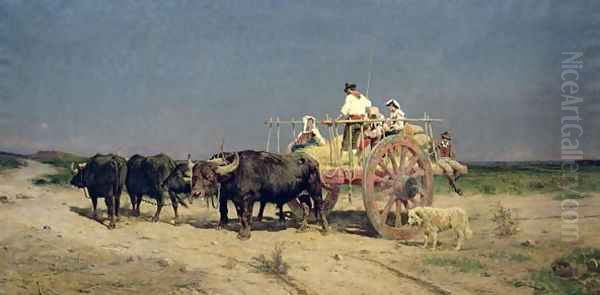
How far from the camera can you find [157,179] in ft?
38.9

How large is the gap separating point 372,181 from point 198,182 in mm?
2880

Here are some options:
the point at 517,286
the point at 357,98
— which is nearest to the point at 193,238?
the point at 357,98

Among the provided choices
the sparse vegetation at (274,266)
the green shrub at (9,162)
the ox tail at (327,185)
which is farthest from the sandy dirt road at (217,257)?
the green shrub at (9,162)

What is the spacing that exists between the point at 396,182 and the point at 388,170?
25 centimetres

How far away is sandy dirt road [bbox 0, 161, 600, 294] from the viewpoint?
6578 mm

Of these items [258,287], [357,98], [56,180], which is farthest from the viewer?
[56,180]

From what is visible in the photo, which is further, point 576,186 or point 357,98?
point 576,186

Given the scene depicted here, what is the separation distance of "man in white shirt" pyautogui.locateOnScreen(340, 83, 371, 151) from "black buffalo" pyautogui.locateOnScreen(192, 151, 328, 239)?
0.77 meters

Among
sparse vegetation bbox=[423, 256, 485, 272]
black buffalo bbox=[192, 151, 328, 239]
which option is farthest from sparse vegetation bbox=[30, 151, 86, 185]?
sparse vegetation bbox=[423, 256, 485, 272]

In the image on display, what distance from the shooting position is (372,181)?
31.9 ft

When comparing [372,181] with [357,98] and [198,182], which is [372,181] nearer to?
[357,98]

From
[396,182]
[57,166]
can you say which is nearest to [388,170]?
[396,182]

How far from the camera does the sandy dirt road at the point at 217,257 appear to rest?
6.58m

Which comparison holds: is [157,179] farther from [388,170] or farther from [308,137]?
[388,170]
